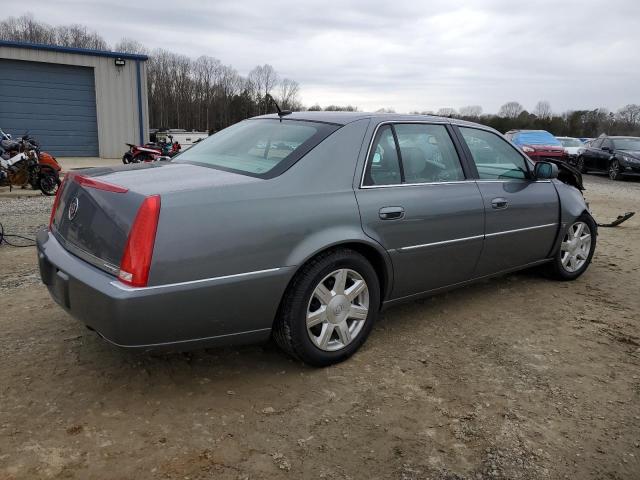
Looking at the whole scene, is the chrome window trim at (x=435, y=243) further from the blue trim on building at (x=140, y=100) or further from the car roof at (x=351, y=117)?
the blue trim on building at (x=140, y=100)

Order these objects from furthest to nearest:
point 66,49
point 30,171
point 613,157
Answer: point 613,157
point 66,49
point 30,171

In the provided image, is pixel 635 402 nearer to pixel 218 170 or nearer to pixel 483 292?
pixel 483 292

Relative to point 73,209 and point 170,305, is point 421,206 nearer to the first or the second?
point 170,305

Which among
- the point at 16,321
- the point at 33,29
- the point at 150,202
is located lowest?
the point at 16,321

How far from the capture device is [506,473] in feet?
7.43

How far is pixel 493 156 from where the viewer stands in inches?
167

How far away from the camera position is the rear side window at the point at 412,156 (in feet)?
11.0

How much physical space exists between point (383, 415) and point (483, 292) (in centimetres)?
229

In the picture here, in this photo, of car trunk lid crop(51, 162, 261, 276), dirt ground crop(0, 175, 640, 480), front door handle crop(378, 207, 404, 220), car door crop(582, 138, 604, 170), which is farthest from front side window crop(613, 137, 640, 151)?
car trunk lid crop(51, 162, 261, 276)

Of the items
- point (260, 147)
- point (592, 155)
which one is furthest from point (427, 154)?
point (592, 155)

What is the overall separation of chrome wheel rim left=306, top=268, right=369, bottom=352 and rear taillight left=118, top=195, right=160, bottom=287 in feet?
3.11

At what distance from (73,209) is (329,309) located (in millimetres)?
1523

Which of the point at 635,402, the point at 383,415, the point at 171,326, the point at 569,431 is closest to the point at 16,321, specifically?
the point at 171,326

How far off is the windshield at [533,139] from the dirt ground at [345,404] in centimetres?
1542
